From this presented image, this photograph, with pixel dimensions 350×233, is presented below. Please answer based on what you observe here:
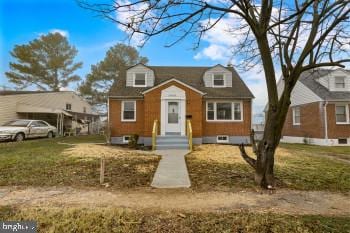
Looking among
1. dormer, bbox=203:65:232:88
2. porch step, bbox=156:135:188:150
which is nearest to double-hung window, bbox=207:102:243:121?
dormer, bbox=203:65:232:88

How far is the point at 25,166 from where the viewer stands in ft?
27.9

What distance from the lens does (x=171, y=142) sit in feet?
46.6

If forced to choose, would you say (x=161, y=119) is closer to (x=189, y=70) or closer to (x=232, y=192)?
(x=189, y=70)

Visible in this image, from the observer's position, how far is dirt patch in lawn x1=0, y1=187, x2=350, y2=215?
15.8ft

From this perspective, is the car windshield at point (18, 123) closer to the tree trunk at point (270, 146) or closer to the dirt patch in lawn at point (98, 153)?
the dirt patch in lawn at point (98, 153)

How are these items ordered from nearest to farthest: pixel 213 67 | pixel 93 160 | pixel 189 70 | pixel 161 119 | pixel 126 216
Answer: pixel 126 216 < pixel 93 160 < pixel 161 119 < pixel 213 67 < pixel 189 70

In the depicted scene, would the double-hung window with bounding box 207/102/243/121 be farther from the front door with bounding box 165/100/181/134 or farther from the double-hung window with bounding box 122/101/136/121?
the double-hung window with bounding box 122/101/136/121

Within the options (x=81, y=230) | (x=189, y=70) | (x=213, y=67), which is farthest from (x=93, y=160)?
(x=189, y=70)

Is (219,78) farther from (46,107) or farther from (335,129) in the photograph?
(46,107)

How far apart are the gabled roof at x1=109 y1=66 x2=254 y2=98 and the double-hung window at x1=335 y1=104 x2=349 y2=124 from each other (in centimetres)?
758

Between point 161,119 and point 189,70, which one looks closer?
point 161,119

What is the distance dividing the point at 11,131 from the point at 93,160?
40.5 feet

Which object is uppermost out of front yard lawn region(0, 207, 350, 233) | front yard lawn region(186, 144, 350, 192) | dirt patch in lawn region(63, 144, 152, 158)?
dirt patch in lawn region(63, 144, 152, 158)

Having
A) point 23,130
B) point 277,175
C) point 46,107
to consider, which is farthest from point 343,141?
point 46,107
